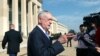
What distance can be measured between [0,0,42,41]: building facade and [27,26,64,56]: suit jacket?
47612 millimetres

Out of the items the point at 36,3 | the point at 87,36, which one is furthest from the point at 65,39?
the point at 36,3

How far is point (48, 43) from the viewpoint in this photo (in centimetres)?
599

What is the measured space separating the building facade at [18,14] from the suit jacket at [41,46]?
156 feet

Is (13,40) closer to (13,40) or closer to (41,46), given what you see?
(13,40)

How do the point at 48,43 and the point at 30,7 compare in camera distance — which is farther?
the point at 30,7

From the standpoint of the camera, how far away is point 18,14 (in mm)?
69688

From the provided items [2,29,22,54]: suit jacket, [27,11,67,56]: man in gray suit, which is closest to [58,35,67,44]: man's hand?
[27,11,67,56]: man in gray suit

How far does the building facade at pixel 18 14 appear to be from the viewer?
185 ft

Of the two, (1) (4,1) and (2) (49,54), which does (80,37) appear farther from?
(1) (4,1)

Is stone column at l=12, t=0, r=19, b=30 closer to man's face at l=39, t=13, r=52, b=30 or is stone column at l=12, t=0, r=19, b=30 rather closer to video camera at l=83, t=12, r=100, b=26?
video camera at l=83, t=12, r=100, b=26

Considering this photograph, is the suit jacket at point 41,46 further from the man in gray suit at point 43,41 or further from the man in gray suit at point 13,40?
the man in gray suit at point 13,40

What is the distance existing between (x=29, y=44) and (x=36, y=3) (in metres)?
79.0

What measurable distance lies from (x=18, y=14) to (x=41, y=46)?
64161 mm

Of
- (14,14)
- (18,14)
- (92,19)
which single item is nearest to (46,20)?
(92,19)
